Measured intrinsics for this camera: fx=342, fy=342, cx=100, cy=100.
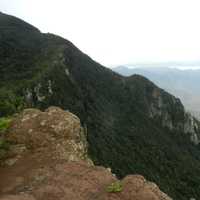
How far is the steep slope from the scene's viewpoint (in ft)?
353

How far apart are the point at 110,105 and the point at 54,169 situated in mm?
132054

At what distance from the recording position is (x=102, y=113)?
13388cm

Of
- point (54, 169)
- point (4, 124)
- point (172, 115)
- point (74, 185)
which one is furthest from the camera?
point (172, 115)

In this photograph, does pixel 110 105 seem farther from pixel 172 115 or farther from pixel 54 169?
pixel 54 169

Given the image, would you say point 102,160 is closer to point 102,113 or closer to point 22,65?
point 102,113

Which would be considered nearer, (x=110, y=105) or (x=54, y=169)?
(x=54, y=169)

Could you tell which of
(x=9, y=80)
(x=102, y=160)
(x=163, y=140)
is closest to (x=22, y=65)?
(x=9, y=80)

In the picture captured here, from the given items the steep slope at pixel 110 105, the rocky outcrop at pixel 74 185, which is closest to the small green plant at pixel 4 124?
the rocky outcrop at pixel 74 185

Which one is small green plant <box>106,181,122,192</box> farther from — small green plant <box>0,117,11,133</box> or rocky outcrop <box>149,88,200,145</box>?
rocky outcrop <box>149,88,200,145</box>

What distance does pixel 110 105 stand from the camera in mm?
147000

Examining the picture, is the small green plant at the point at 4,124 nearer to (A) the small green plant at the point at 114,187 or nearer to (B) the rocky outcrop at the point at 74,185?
(B) the rocky outcrop at the point at 74,185

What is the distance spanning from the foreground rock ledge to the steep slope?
70.7 m

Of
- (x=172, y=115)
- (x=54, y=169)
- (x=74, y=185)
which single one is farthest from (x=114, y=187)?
(x=172, y=115)

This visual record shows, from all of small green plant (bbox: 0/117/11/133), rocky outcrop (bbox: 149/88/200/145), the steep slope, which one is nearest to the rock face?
small green plant (bbox: 0/117/11/133)
